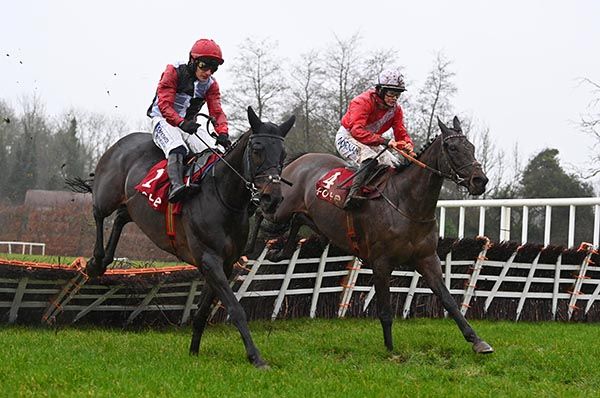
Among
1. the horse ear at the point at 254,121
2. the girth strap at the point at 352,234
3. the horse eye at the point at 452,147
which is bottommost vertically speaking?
the girth strap at the point at 352,234

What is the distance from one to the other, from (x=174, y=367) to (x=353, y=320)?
4.96 m

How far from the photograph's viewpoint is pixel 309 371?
261 inches

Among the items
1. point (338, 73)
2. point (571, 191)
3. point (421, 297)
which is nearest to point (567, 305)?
point (421, 297)

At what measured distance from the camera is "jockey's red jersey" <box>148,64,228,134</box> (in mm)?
8039

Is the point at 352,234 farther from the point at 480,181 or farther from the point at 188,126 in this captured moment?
the point at 188,126

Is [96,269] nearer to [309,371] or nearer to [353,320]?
[309,371]

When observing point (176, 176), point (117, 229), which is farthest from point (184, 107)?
point (117, 229)

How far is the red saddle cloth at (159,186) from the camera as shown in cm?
756

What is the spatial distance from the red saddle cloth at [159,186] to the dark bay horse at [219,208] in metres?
0.11

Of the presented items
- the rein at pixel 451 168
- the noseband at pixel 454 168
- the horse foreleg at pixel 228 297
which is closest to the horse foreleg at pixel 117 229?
the horse foreleg at pixel 228 297

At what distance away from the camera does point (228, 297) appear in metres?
6.94

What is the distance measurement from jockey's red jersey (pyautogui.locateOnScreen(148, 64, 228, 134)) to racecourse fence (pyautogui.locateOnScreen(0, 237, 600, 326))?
1.83 metres

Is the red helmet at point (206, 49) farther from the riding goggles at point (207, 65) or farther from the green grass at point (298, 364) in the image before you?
the green grass at point (298, 364)

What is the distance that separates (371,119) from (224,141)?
2233 millimetres
